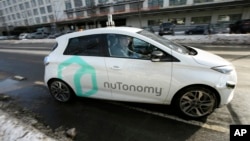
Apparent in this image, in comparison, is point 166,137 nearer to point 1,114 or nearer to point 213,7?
point 1,114

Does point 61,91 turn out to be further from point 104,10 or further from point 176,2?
point 104,10

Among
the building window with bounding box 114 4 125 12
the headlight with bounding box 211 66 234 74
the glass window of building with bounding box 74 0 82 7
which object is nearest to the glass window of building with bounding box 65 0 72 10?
the glass window of building with bounding box 74 0 82 7

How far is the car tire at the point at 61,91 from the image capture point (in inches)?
157

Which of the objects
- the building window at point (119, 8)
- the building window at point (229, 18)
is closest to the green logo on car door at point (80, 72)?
the building window at point (229, 18)

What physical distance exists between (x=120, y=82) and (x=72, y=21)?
5479cm

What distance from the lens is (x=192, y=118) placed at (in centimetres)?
316

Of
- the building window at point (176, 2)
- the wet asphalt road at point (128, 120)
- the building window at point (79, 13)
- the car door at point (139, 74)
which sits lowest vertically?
the wet asphalt road at point (128, 120)

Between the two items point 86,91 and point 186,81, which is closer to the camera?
point 186,81

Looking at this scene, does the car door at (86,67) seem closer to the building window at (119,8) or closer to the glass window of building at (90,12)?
the building window at (119,8)

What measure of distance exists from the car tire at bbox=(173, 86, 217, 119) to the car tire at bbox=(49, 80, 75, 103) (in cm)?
241

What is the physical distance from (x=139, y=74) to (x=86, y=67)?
→ 3.77 feet

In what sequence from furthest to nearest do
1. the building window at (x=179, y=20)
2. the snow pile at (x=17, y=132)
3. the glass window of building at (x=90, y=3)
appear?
the glass window of building at (x=90, y=3) → the building window at (x=179, y=20) → the snow pile at (x=17, y=132)

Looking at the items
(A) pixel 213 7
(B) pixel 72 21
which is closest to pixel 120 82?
(A) pixel 213 7

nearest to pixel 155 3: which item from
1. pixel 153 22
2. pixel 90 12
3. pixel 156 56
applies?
pixel 153 22
